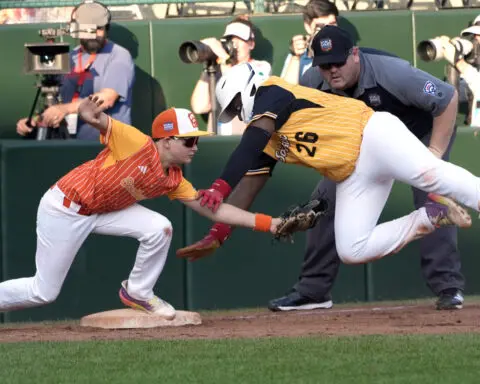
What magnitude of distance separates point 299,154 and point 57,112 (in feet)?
10.4

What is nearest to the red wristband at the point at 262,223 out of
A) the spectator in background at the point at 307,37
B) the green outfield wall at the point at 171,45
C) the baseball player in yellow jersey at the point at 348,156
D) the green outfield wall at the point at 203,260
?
the baseball player in yellow jersey at the point at 348,156

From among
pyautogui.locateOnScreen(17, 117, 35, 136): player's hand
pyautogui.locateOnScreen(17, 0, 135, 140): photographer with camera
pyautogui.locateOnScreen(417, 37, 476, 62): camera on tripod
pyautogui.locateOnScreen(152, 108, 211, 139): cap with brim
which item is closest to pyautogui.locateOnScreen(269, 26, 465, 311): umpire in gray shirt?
pyautogui.locateOnScreen(152, 108, 211, 139): cap with brim

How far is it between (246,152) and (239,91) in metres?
0.49

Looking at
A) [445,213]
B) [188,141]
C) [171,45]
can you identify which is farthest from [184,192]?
[171,45]

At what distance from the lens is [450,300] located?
8.69 meters

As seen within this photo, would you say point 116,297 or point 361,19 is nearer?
point 116,297

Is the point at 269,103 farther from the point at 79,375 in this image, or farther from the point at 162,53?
the point at 162,53

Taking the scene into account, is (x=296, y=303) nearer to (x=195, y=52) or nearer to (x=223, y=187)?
(x=223, y=187)

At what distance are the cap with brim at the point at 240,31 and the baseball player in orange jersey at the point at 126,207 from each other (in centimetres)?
292

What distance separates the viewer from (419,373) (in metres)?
5.83

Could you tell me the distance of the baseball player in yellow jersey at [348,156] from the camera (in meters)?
7.48

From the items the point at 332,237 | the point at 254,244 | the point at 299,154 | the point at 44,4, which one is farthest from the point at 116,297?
the point at 44,4

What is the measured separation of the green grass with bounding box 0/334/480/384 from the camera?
581 cm

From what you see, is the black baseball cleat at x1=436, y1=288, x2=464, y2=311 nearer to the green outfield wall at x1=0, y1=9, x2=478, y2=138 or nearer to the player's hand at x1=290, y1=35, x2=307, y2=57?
the player's hand at x1=290, y1=35, x2=307, y2=57
